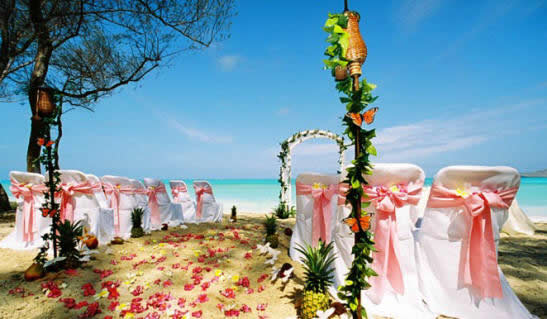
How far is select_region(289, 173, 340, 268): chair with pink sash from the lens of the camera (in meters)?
3.59

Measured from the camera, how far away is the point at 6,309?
2385mm

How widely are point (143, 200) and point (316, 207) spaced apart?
4171mm

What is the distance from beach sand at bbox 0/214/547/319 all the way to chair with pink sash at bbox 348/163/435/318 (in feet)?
2.86

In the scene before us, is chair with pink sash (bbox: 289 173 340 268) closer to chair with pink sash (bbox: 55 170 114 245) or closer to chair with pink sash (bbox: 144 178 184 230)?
chair with pink sash (bbox: 55 170 114 245)

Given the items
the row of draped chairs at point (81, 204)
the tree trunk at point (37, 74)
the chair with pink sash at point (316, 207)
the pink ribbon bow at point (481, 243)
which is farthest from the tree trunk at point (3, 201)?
the pink ribbon bow at point (481, 243)

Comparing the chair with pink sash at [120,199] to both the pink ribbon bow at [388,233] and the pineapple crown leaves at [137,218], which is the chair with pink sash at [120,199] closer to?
the pineapple crown leaves at [137,218]

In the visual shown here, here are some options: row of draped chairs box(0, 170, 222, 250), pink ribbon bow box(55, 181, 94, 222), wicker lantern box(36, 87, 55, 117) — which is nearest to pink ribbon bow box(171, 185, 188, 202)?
row of draped chairs box(0, 170, 222, 250)

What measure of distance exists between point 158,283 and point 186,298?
0.56 metres

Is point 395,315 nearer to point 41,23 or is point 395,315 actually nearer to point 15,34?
point 41,23

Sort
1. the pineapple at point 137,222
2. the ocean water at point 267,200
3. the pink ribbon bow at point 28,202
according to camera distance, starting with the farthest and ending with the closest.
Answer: the ocean water at point 267,200, the pineapple at point 137,222, the pink ribbon bow at point 28,202

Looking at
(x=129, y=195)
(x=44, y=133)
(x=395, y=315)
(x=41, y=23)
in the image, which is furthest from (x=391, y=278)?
(x=41, y=23)

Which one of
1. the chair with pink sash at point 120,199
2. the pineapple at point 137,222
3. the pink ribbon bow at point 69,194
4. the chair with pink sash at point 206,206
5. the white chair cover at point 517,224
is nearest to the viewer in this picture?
the pink ribbon bow at point 69,194

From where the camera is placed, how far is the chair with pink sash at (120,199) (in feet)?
17.0

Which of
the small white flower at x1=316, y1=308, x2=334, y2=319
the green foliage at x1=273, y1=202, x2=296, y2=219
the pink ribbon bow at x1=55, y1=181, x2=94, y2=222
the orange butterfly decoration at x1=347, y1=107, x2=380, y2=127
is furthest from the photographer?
the green foliage at x1=273, y1=202, x2=296, y2=219
